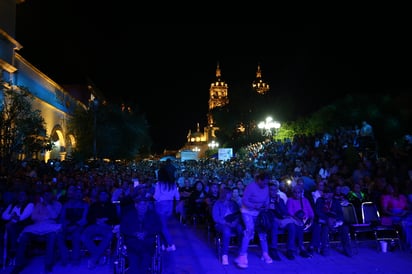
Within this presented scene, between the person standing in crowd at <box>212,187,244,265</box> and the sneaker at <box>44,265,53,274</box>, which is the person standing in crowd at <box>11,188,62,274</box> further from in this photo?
the person standing in crowd at <box>212,187,244,265</box>

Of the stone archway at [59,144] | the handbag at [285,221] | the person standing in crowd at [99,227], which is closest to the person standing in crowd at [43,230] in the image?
the person standing in crowd at [99,227]

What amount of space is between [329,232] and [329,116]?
Answer: 67.8ft

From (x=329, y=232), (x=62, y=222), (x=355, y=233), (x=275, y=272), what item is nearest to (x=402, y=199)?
(x=355, y=233)

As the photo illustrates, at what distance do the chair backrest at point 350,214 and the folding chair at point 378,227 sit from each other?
0.23 metres

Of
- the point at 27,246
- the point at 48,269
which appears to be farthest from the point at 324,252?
the point at 27,246

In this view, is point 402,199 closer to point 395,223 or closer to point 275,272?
point 395,223

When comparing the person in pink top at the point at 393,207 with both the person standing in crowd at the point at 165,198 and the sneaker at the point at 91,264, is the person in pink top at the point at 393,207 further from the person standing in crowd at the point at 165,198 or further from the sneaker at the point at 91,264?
the sneaker at the point at 91,264

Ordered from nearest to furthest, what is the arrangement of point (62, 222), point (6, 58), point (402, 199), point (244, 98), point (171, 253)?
point (62, 222)
point (171, 253)
point (402, 199)
point (6, 58)
point (244, 98)

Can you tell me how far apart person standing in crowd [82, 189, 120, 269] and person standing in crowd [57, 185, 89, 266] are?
0.14m

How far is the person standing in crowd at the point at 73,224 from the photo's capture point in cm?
634

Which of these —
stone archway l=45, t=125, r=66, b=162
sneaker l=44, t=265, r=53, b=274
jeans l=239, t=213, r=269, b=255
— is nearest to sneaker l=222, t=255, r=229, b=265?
jeans l=239, t=213, r=269, b=255

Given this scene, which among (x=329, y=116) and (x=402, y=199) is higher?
(x=329, y=116)

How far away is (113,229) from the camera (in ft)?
21.9

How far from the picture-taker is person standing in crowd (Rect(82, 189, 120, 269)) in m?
6.40
